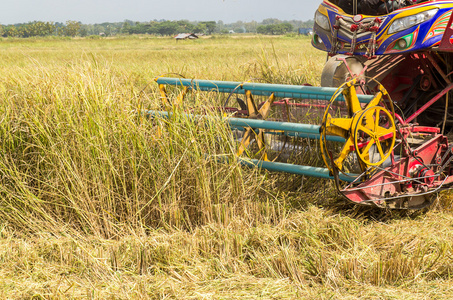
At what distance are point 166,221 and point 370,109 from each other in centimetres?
170

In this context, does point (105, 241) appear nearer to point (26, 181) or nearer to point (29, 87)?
point (26, 181)

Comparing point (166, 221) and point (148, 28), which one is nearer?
point (166, 221)

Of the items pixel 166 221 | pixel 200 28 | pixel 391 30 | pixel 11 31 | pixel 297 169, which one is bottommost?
pixel 166 221

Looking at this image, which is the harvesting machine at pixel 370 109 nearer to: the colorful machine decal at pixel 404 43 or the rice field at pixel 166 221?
the colorful machine decal at pixel 404 43

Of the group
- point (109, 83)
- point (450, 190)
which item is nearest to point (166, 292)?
point (109, 83)

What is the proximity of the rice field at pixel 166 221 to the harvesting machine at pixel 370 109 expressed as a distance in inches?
10.1

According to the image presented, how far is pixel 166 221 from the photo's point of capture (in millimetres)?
3646

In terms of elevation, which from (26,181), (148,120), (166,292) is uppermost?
(148,120)

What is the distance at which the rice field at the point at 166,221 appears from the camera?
285 cm

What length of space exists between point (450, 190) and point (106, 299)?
3083 mm

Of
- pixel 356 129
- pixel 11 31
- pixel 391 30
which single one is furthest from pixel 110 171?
pixel 11 31

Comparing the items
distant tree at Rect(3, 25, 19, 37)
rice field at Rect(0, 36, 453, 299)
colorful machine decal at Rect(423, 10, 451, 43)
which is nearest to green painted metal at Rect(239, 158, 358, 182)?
rice field at Rect(0, 36, 453, 299)

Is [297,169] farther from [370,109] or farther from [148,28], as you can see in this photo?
[148,28]

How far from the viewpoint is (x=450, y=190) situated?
423cm
